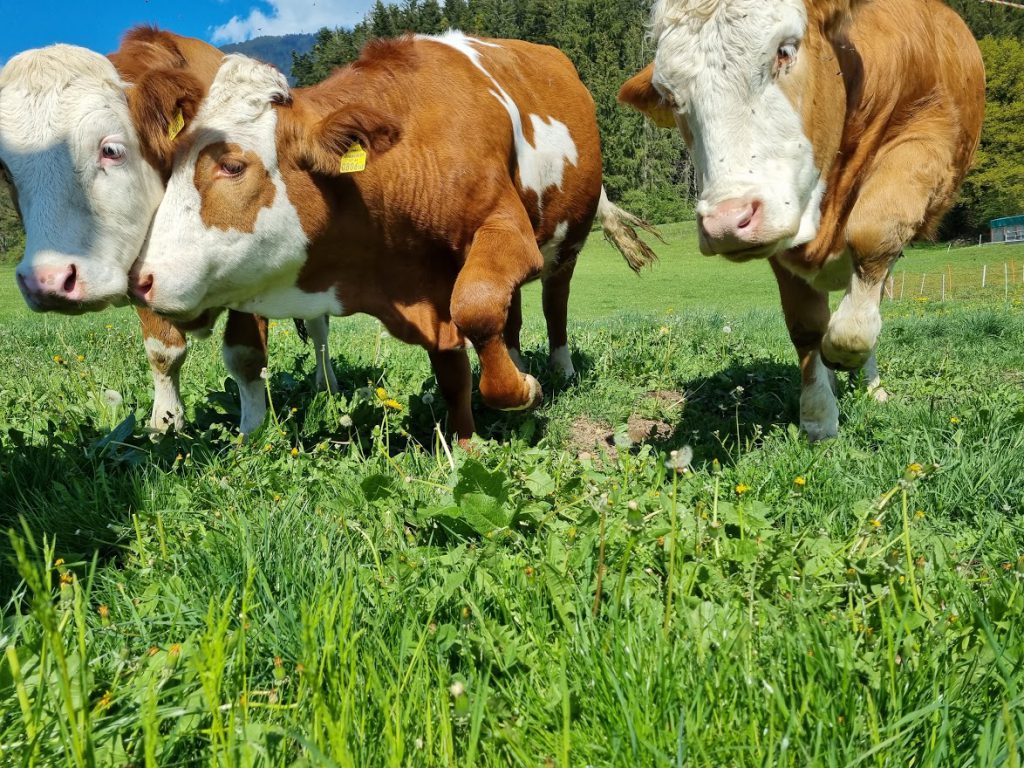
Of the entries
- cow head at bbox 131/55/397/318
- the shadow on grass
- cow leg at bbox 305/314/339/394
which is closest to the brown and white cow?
cow head at bbox 131/55/397/318

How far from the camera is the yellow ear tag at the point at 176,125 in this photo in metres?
3.70

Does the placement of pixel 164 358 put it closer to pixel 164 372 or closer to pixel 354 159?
pixel 164 372

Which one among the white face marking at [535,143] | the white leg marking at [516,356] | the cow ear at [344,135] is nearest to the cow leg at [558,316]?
the white leg marking at [516,356]

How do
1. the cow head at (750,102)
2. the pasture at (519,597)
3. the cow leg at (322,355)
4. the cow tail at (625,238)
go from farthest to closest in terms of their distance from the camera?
the cow tail at (625,238) < the cow leg at (322,355) < the cow head at (750,102) < the pasture at (519,597)

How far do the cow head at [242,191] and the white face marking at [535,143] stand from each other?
1068mm

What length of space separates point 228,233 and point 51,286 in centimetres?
74

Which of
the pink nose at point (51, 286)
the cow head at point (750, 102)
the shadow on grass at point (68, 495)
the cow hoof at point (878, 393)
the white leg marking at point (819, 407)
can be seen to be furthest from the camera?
the cow hoof at point (878, 393)

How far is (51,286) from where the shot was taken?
312cm

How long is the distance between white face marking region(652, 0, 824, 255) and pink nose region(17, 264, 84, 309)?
246cm

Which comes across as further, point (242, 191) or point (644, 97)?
point (644, 97)

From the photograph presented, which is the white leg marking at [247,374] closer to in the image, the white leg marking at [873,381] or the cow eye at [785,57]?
the cow eye at [785,57]

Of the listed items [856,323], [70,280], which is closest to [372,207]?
[70,280]

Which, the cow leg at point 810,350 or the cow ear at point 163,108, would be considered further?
the cow leg at point 810,350

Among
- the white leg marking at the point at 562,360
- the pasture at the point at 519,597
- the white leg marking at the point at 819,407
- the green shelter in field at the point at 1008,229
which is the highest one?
the pasture at the point at 519,597
